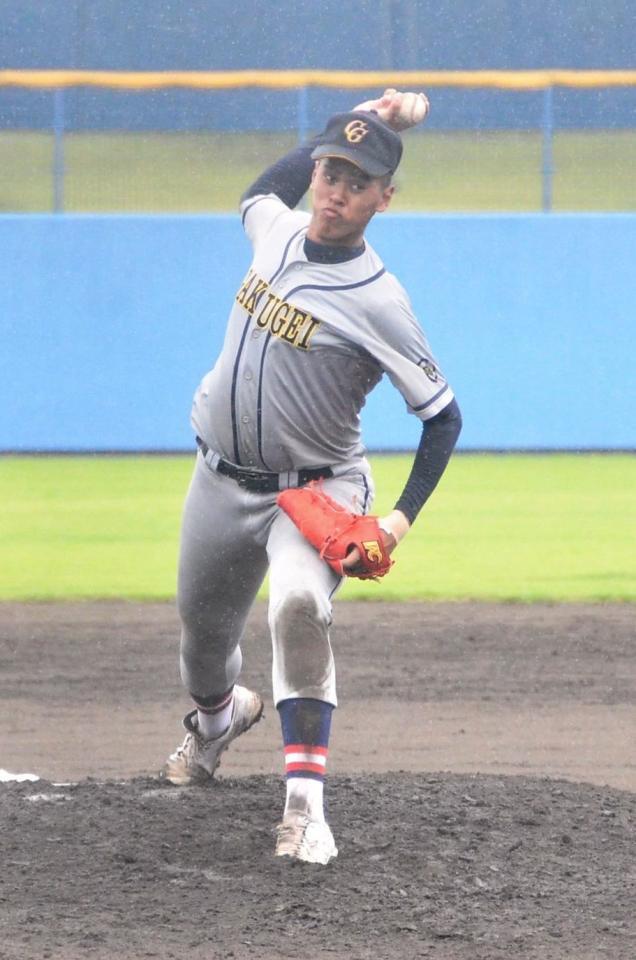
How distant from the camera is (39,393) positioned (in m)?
13.4

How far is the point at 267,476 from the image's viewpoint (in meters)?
4.25

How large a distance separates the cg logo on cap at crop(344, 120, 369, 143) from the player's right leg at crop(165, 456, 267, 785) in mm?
957

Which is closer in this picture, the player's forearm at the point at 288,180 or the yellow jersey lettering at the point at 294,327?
the yellow jersey lettering at the point at 294,327

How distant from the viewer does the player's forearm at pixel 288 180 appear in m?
4.64

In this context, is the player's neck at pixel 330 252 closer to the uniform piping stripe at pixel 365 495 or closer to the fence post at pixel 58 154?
the uniform piping stripe at pixel 365 495

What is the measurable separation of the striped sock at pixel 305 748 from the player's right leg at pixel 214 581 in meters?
0.51

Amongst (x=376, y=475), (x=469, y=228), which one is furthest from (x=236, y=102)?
(x=376, y=475)

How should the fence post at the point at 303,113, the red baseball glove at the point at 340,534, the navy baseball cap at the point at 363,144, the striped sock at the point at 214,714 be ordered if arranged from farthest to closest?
the fence post at the point at 303,113
the striped sock at the point at 214,714
the navy baseball cap at the point at 363,144
the red baseball glove at the point at 340,534

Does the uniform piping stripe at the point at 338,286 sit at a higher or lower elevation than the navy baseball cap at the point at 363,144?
lower

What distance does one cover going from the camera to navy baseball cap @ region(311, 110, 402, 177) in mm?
4055

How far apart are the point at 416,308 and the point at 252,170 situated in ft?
8.24

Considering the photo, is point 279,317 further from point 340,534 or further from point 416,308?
point 416,308

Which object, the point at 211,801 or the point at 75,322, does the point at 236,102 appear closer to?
the point at 75,322

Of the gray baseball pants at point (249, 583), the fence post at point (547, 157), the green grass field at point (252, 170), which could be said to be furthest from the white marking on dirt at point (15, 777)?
the fence post at point (547, 157)
